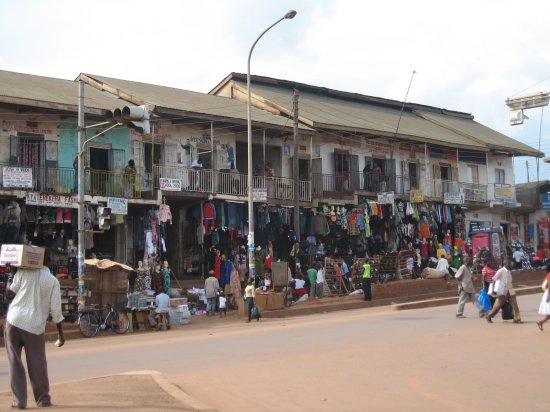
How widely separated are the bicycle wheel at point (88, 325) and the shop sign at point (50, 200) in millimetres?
4975

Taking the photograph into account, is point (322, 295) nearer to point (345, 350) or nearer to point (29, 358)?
point (345, 350)

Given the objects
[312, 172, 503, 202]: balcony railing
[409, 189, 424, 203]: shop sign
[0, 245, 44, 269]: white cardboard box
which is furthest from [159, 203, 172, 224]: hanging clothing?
[0, 245, 44, 269]: white cardboard box

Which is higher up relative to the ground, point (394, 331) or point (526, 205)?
point (526, 205)

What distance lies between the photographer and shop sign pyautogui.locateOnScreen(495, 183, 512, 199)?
Result: 138 ft

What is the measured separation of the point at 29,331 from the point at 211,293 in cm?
1785

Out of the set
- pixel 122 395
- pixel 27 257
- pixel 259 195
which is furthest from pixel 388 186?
pixel 27 257

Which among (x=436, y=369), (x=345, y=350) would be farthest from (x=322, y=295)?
(x=436, y=369)

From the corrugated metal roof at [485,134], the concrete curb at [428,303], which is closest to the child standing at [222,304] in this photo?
the concrete curb at [428,303]

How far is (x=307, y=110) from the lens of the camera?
35750 mm

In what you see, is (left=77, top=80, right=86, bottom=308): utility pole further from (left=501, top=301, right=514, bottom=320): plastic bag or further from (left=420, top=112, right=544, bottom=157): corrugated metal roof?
(left=420, top=112, right=544, bottom=157): corrugated metal roof

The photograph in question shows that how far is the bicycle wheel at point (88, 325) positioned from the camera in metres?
20.3

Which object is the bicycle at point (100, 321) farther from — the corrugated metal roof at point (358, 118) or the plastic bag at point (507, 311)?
the corrugated metal roof at point (358, 118)

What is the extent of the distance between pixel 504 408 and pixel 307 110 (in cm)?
2776

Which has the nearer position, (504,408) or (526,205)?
(504,408)
